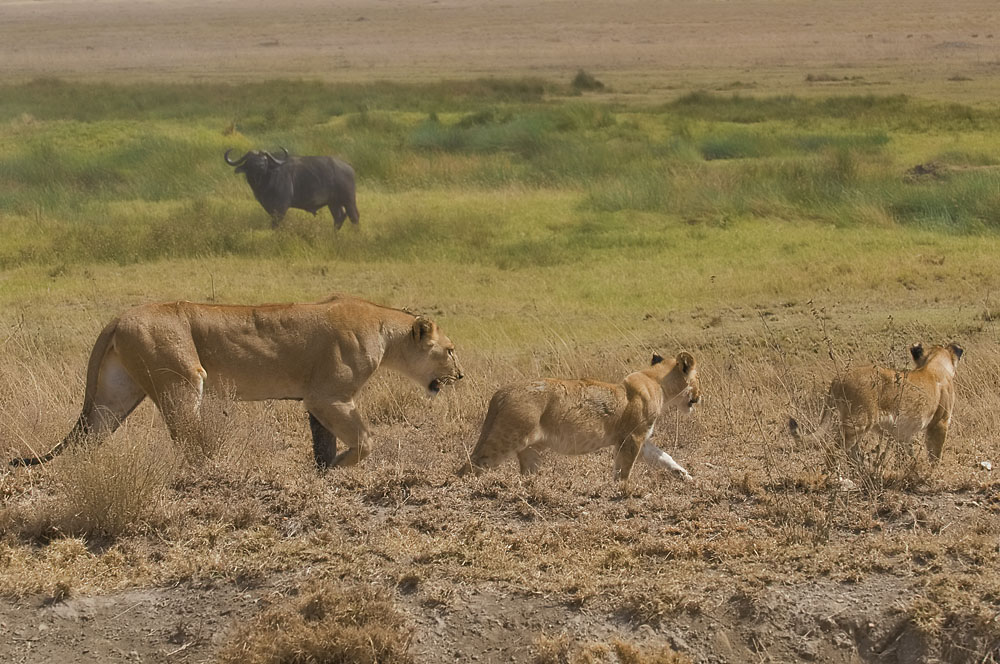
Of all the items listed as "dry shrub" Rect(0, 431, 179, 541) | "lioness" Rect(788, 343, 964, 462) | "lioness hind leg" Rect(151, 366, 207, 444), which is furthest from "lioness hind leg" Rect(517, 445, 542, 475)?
"dry shrub" Rect(0, 431, 179, 541)

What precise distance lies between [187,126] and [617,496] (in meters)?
25.2

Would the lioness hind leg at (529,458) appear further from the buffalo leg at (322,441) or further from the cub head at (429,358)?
the buffalo leg at (322,441)

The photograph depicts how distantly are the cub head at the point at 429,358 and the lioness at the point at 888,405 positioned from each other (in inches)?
80.4

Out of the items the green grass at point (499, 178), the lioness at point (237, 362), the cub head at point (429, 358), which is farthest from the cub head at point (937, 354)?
the green grass at point (499, 178)

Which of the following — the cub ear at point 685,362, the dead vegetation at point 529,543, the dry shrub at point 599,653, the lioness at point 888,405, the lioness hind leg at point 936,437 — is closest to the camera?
the dry shrub at point 599,653

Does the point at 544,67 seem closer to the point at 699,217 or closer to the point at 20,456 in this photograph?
the point at 699,217

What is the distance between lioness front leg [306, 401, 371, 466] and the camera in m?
7.64

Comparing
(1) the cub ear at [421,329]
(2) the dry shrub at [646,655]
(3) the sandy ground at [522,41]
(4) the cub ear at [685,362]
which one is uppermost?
(1) the cub ear at [421,329]

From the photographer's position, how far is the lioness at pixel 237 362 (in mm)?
7410

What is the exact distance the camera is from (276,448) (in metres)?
8.42

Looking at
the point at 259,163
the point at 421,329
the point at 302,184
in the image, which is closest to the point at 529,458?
the point at 421,329

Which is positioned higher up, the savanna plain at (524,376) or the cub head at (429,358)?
the cub head at (429,358)

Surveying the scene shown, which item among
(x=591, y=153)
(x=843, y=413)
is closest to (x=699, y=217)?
(x=591, y=153)

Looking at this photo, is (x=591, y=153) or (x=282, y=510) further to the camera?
(x=591, y=153)
